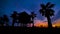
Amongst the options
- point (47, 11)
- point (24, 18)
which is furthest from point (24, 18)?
point (47, 11)

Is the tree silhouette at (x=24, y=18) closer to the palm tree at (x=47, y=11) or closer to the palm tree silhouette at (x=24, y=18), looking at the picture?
the palm tree silhouette at (x=24, y=18)

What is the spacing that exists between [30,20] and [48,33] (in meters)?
42.2

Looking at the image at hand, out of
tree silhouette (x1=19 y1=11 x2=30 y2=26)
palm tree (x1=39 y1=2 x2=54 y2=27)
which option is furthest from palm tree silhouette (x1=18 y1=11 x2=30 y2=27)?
palm tree (x1=39 y1=2 x2=54 y2=27)

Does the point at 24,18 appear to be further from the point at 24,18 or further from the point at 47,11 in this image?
the point at 47,11

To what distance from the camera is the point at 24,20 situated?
70.9 metres

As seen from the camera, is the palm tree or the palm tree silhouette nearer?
the palm tree

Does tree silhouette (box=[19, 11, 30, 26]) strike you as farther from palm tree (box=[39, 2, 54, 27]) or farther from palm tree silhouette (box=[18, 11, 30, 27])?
palm tree (box=[39, 2, 54, 27])

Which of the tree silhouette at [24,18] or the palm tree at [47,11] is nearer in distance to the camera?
the palm tree at [47,11]

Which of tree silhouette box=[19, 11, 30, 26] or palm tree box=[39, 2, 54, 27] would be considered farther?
tree silhouette box=[19, 11, 30, 26]

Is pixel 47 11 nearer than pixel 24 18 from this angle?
Yes

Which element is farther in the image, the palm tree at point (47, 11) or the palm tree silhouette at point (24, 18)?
the palm tree silhouette at point (24, 18)

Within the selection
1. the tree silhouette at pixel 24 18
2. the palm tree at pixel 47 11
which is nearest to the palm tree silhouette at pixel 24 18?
the tree silhouette at pixel 24 18

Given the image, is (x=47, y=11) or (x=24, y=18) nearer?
(x=47, y=11)

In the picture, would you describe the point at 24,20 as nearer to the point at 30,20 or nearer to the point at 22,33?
the point at 30,20
